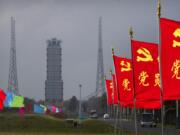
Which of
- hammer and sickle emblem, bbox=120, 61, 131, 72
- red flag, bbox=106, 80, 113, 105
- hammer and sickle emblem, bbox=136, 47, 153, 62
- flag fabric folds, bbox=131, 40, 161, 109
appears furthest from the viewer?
red flag, bbox=106, 80, 113, 105

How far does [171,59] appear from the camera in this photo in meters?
19.9

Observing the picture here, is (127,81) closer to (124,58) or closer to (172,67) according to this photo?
(124,58)

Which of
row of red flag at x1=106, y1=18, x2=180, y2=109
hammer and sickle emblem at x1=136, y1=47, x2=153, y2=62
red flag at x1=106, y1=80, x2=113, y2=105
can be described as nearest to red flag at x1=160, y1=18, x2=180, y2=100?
row of red flag at x1=106, y1=18, x2=180, y2=109

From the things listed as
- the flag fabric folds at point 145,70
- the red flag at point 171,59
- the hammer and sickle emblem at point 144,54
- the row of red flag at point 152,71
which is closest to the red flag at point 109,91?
the row of red flag at point 152,71

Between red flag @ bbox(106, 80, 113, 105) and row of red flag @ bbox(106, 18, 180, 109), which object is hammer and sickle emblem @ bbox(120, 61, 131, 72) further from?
red flag @ bbox(106, 80, 113, 105)

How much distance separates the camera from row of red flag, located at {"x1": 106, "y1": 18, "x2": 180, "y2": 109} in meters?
20.0

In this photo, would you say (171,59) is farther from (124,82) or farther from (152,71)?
(124,82)

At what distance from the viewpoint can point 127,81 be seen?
34.3 m

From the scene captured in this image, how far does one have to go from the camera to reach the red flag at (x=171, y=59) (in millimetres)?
19891

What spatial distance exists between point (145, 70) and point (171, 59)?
6.33 meters

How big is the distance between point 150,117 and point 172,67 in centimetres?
7627

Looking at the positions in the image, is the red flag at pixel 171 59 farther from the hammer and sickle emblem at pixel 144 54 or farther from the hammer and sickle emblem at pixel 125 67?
the hammer and sickle emblem at pixel 125 67

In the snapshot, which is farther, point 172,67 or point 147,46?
point 147,46

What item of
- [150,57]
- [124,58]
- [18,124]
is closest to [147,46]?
[150,57]
